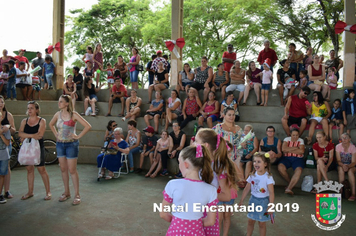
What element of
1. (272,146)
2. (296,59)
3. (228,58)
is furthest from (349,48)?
(272,146)

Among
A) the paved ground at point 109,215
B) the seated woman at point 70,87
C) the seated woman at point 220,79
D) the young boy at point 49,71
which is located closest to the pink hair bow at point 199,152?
the paved ground at point 109,215

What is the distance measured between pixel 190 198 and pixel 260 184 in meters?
1.51

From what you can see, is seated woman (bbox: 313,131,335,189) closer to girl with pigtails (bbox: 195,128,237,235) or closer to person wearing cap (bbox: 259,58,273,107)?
person wearing cap (bbox: 259,58,273,107)

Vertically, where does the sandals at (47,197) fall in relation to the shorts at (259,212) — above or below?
below

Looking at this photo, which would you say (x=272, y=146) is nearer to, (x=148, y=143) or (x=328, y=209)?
(x=328, y=209)

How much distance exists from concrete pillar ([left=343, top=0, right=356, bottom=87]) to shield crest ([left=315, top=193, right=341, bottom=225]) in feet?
16.4

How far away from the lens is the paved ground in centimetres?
412

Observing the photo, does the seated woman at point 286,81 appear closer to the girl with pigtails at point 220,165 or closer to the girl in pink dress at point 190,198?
the girl with pigtails at point 220,165

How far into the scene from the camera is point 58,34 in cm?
1164

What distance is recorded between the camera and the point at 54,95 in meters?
11.4

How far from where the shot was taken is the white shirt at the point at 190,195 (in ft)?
7.39

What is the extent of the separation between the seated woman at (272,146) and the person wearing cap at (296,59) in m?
3.41

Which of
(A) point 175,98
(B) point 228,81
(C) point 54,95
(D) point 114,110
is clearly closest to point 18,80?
(C) point 54,95

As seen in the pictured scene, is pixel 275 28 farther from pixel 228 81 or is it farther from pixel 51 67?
pixel 51 67
